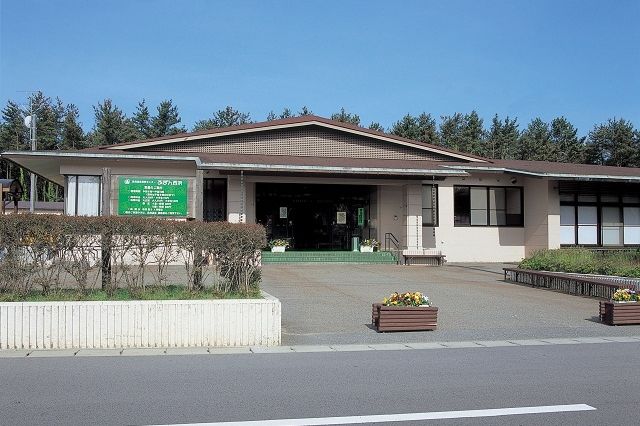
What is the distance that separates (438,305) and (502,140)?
6333 cm

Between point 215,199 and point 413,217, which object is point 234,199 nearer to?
point 215,199

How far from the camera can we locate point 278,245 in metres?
26.6

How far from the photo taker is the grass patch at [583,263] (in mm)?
18281

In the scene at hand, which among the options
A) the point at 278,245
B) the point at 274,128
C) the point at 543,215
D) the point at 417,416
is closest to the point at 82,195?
the point at 278,245

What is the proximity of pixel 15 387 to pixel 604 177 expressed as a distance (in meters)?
25.6

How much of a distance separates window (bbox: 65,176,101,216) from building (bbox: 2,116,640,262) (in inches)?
2.1

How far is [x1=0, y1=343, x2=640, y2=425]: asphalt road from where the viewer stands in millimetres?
6051

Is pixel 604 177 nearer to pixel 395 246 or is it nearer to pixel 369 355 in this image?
pixel 395 246

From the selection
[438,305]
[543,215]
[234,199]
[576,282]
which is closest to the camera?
[438,305]

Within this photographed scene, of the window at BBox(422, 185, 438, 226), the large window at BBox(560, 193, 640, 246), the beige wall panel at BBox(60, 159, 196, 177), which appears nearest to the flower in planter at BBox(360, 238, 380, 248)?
the window at BBox(422, 185, 438, 226)

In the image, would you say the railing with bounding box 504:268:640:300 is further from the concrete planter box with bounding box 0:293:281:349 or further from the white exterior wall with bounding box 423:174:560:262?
the concrete planter box with bounding box 0:293:281:349

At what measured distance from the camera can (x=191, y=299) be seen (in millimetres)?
10258

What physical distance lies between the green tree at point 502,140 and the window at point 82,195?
5313cm

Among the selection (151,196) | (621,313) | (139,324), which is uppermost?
(151,196)
